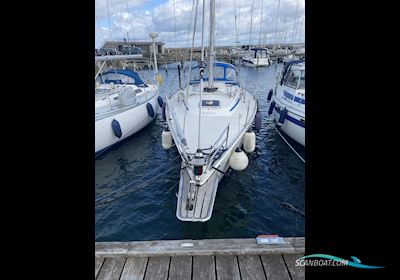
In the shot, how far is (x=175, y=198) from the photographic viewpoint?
7.08 m

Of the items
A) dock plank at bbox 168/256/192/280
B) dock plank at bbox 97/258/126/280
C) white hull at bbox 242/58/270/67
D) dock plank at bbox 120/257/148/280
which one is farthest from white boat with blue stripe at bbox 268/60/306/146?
white hull at bbox 242/58/270/67

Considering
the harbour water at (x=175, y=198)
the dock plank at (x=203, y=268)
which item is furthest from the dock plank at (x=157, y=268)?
the harbour water at (x=175, y=198)

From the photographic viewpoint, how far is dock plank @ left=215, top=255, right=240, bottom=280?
2.57 metres

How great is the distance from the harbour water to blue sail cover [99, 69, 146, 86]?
574 centimetres

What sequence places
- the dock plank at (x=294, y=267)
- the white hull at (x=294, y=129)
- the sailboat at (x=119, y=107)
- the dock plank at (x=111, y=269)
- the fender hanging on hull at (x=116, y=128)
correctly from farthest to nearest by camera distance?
1. the fender hanging on hull at (x=116, y=128)
2. the sailboat at (x=119, y=107)
3. the white hull at (x=294, y=129)
4. the dock plank at (x=111, y=269)
5. the dock plank at (x=294, y=267)

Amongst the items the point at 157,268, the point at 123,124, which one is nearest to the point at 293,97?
the point at 123,124

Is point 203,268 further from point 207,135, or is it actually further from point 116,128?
point 116,128

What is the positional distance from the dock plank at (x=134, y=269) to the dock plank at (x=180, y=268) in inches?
12.6

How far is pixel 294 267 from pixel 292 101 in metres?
9.15

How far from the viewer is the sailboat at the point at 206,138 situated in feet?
18.3

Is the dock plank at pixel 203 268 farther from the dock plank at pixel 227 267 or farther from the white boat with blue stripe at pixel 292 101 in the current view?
the white boat with blue stripe at pixel 292 101
